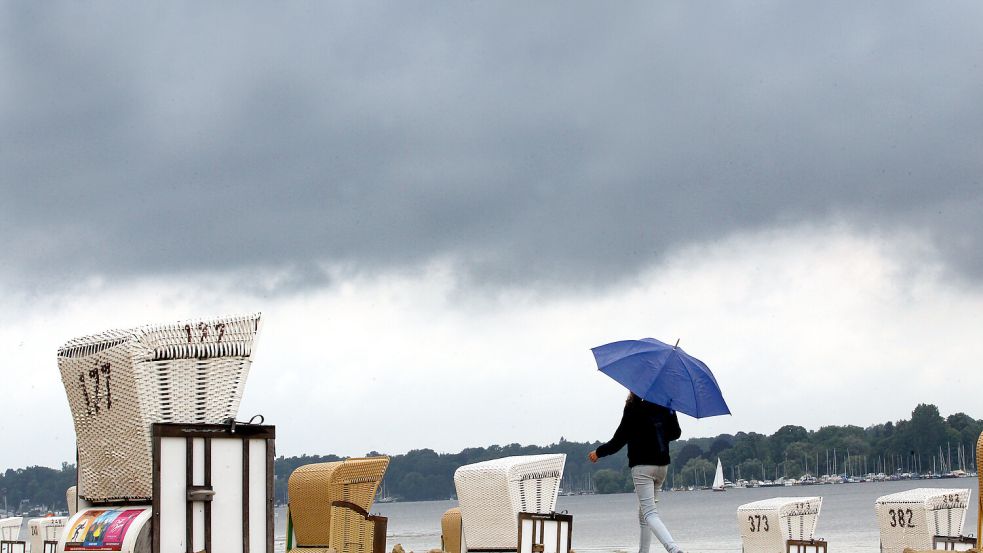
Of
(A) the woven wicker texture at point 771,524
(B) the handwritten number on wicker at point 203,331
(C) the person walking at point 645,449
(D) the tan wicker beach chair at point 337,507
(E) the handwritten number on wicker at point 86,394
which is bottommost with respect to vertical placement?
(A) the woven wicker texture at point 771,524

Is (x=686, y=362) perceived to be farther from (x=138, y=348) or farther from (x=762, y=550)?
(x=762, y=550)

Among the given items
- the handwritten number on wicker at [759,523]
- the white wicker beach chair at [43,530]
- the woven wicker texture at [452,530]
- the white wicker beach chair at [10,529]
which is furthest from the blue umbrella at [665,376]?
the white wicker beach chair at [10,529]

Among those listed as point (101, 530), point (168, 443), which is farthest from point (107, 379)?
point (101, 530)

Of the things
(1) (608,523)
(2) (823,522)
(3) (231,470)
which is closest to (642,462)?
(3) (231,470)

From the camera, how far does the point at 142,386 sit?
7586mm

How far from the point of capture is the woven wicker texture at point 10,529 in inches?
1044

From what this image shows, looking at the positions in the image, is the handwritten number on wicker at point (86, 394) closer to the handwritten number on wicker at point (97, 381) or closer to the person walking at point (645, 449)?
the handwritten number on wicker at point (97, 381)

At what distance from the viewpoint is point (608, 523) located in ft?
352

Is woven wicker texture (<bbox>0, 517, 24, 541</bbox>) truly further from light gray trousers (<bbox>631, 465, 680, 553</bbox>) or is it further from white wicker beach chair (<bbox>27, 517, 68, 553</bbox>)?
light gray trousers (<bbox>631, 465, 680, 553</bbox>)

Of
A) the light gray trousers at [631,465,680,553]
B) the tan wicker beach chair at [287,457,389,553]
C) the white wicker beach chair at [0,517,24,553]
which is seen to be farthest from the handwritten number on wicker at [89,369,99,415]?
the white wicker beach chair at [0,517,24,553]

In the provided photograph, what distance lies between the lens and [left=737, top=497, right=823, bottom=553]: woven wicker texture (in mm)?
18547

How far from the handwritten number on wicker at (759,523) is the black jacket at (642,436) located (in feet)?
26.9

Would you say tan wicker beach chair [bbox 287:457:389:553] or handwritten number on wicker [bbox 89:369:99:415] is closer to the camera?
handwritten number on wicker [bbox 89:369:99:415]

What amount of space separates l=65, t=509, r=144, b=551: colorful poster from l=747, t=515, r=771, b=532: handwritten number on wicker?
1261 cm
